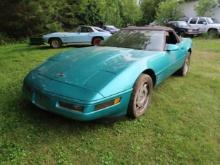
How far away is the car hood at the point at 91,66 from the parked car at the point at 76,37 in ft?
24.2

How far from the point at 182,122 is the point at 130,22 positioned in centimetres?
2253

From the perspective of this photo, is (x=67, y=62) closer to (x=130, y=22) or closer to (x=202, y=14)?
(x=202, y=14)

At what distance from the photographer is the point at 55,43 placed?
1148cm

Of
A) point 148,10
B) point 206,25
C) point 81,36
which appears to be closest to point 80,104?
point 81,36

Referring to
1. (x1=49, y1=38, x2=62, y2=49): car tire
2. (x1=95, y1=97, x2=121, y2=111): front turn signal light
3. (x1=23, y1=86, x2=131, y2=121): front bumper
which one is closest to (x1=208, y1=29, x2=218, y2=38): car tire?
(x1=49, y1=38, x2=62, y2=49): car tire

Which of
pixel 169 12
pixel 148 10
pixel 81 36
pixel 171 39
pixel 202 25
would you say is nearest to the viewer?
pixel 171 39

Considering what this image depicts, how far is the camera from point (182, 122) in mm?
3746

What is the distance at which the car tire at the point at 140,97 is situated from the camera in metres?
3.53

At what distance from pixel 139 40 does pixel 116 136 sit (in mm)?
2037

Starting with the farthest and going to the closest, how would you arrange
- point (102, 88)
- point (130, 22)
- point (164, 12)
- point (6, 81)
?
point (130, 22) → point (164, 12) → point (6, 81) → point (102, 88)

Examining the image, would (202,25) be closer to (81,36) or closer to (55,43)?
(81,36)

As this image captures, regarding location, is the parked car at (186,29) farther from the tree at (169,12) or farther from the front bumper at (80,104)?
the front bumper at (80,104)

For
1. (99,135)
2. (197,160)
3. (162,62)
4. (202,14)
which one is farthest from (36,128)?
(202,14)

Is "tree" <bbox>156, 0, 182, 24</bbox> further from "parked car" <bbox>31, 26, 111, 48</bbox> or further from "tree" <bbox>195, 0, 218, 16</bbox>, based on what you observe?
"parked car" <bbox>31, 26, 111, 48</bbox>
